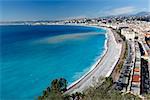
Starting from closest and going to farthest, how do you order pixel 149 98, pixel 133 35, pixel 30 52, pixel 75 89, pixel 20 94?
pixel 149 98 → pixel 75 89 → pixel 20 94 → pixel 30 52 → pixel 133 35

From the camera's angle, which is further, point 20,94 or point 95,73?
point 95,73

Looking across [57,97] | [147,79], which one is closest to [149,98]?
[57,97]

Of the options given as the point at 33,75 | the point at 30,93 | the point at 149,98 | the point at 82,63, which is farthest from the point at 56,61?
the point at 149,98

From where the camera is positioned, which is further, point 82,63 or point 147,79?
point 82,63

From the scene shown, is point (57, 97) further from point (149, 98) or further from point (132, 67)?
point (132, 67)

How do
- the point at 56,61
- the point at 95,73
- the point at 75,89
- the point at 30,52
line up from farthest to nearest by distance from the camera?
the point at 30,52 → the point at 56,61 → the point at 95,73 → the point at 75,89

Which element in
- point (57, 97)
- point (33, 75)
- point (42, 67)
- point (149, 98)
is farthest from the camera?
point (42, 67)

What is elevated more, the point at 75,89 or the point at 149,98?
the point at 149,98

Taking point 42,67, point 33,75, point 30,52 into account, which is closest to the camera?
point 33,75

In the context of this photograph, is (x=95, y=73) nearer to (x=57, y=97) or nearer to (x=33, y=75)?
(x=33, y=75)
